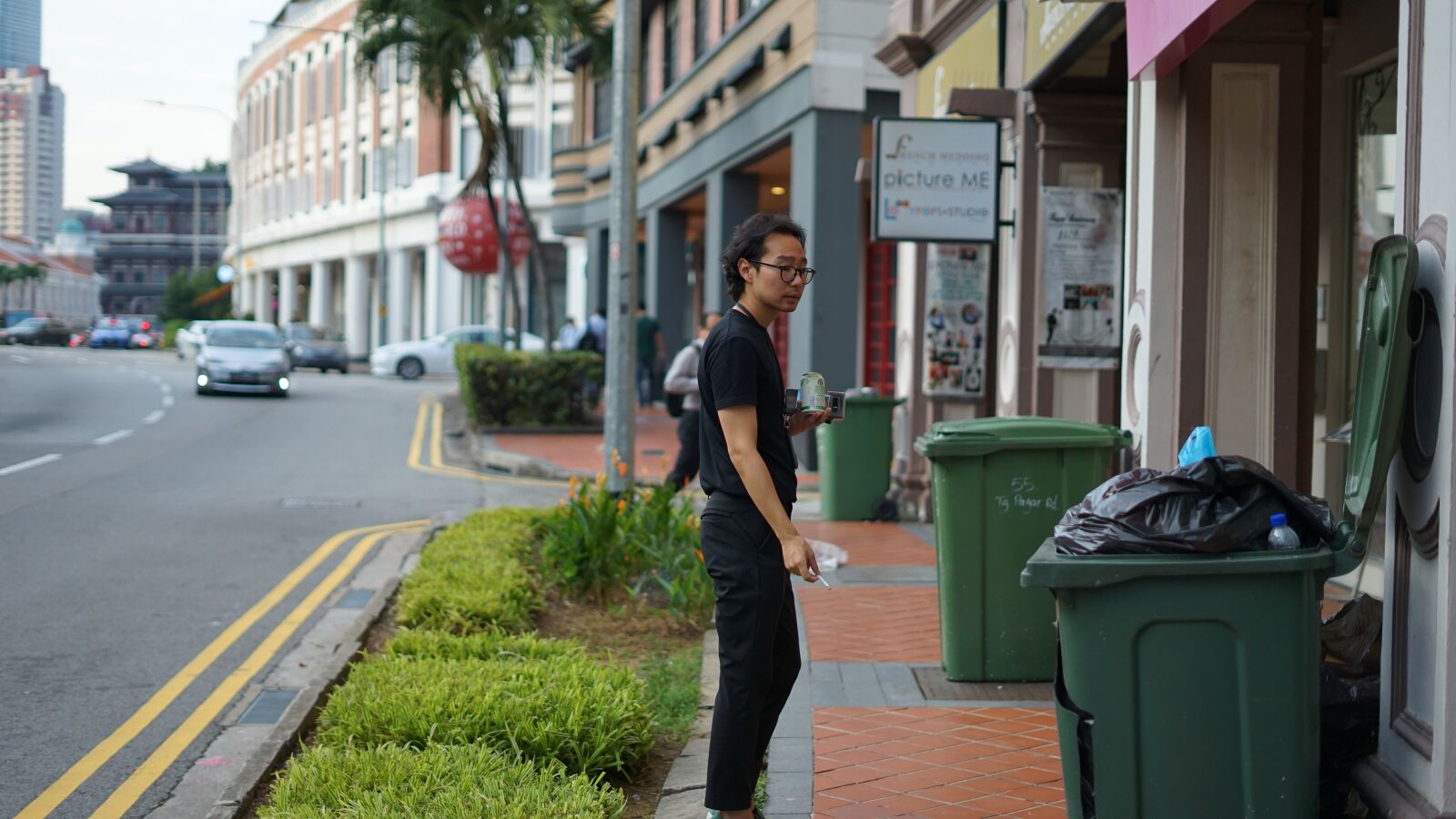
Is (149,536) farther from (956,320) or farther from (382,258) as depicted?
(382,258)

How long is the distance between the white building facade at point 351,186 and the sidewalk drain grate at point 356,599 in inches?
1328

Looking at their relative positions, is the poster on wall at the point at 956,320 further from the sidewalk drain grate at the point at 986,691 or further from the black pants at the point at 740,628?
the black pants at the point at 740,628

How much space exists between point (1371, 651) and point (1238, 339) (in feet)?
9.38

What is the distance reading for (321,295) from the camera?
6456 cm

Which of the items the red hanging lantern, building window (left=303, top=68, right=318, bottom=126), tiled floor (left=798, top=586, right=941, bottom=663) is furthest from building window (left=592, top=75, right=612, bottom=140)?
building window (left=303, top=68, right=318, bottom=126)

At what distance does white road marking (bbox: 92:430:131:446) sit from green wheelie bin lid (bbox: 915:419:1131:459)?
14328 millimetres

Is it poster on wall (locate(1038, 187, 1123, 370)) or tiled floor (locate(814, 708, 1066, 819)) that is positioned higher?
poster on wall (locate(1038, 187, 1123, 370))

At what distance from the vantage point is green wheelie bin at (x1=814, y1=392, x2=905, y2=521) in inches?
489

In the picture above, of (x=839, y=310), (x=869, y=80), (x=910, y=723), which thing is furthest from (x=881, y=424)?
(x=910, y=723)

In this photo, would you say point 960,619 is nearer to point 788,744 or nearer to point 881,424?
point 788,744

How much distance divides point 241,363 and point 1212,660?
2569 centimetres

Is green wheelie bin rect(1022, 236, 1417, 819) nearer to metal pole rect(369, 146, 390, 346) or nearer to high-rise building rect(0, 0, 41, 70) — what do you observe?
high-rise building rect(0, 0, 41, 70)

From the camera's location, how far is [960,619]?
6.33m

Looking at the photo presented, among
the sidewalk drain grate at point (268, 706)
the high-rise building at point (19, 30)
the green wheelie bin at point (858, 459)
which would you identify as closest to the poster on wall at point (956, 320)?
the green wheelie bin at point (858, 459)
